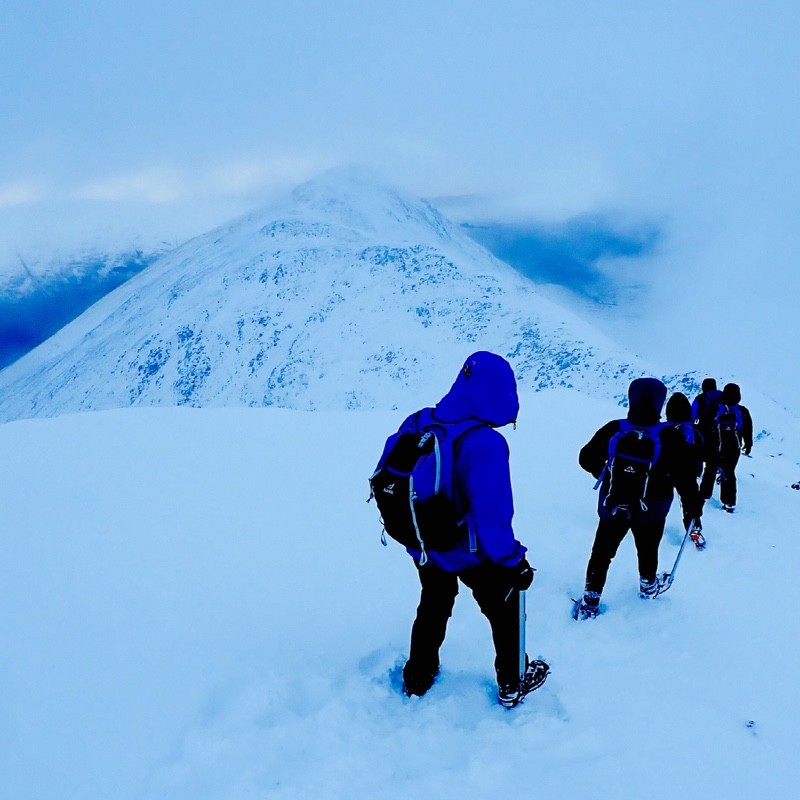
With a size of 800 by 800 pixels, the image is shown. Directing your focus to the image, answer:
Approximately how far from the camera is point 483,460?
2676mm

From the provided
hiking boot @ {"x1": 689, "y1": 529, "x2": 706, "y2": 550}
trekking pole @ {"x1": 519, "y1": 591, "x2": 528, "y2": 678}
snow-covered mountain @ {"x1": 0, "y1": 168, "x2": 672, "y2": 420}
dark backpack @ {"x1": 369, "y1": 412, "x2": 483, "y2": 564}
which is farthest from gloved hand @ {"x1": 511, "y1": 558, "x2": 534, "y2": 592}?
snow-covered mountain @ {"x1": 0, "y1": 168, "x2": 672, "y2": 420}

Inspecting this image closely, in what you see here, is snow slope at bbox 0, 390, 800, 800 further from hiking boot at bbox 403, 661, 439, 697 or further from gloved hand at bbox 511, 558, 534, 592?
gloved hand at bbox 511, 558, 534, 592

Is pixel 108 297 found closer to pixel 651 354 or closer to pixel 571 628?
pixel 651 354

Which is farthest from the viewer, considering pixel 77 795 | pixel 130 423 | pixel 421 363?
pixel 421 363

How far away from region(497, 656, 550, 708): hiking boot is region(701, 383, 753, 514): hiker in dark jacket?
544 centimetres

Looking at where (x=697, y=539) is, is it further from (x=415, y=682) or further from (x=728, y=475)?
(x=415, y=682)

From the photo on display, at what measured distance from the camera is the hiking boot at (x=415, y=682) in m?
3.42

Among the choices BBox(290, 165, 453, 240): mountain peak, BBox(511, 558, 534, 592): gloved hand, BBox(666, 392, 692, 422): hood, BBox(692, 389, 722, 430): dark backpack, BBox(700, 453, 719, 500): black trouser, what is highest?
BBox(290, 165, 453, 240): mountain peak

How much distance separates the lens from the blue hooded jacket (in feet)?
8.82

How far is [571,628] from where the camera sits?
4234mm

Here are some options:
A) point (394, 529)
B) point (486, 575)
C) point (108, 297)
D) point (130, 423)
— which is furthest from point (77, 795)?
point (108, 297)

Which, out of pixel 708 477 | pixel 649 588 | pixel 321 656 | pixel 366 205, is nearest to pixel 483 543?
pixel 321 656

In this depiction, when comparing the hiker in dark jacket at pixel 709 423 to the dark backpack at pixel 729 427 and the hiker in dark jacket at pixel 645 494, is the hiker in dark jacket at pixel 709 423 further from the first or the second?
the hiker in dark jacket at pixel 645 494

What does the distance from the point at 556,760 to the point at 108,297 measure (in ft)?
285
